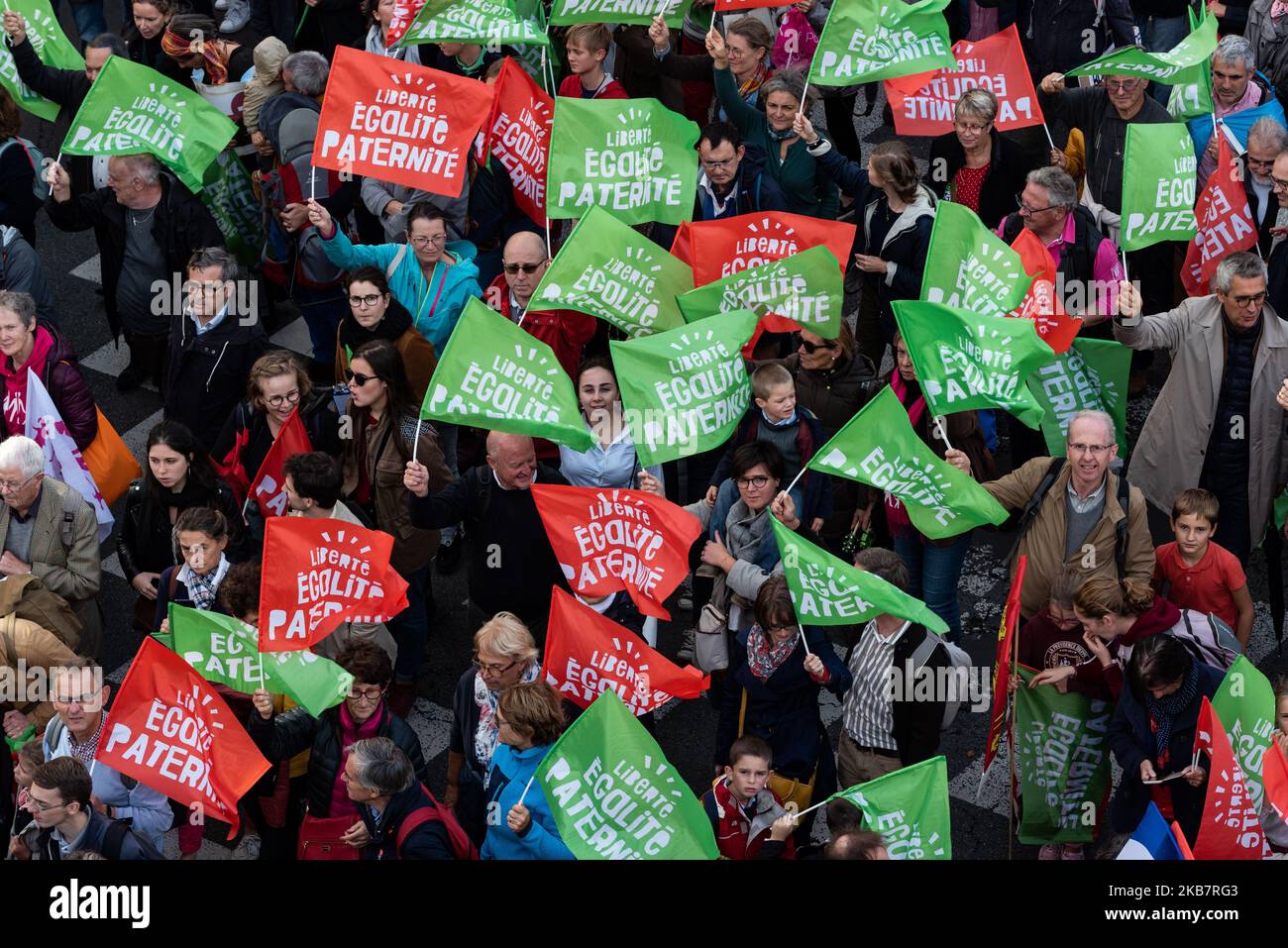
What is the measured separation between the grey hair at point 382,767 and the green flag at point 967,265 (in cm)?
370

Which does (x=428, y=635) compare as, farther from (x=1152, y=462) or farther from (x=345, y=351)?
(x=1152, y=462)

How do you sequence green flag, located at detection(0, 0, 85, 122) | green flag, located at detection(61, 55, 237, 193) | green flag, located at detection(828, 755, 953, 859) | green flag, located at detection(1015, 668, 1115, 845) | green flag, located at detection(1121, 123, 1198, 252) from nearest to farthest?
green flag, located at detection(828, 755, 953, 859) → green flag, located at detection(1015, 668, 1115, 845) → green flag, located at detection(1121, 123, 1198, 252) → green flag, located at detection(61, 55, 237, 193) → green flag, located at detection(0, 0, 85, 122)

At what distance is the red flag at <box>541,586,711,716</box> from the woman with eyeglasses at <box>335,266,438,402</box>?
221 centimetres

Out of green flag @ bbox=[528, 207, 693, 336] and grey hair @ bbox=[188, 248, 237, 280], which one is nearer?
green flag @ bbox=[528, 207, 693, 336]

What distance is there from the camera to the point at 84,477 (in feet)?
35.6

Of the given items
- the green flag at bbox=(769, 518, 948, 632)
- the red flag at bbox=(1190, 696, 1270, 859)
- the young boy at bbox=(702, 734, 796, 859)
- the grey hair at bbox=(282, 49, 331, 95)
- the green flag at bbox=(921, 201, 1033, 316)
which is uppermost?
the grey hair at bbox=(282, 49, 331, 95)

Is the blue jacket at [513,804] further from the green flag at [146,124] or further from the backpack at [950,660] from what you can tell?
the green flag at [146,124]

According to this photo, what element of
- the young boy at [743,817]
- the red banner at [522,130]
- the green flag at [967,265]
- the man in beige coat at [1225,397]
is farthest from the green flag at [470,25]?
the young boy at [743,817]

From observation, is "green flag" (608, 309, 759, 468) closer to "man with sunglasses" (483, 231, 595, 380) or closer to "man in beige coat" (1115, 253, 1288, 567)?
"man with sunglasses" (483, 231, 595, 380)

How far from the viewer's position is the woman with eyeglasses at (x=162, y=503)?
10.2 meters

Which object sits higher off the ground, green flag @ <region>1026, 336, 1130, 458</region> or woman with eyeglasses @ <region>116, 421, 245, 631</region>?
green flag @ <region>1026, 336, 1130, 458</region>

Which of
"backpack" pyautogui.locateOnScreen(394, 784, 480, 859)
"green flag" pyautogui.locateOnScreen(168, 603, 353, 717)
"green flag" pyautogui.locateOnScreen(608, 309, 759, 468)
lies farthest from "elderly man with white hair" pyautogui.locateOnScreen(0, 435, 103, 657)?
"green flag" pyautogui.locateOnScreen(608, 309, 759, 468)

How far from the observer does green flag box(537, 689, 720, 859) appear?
8.01 metres
